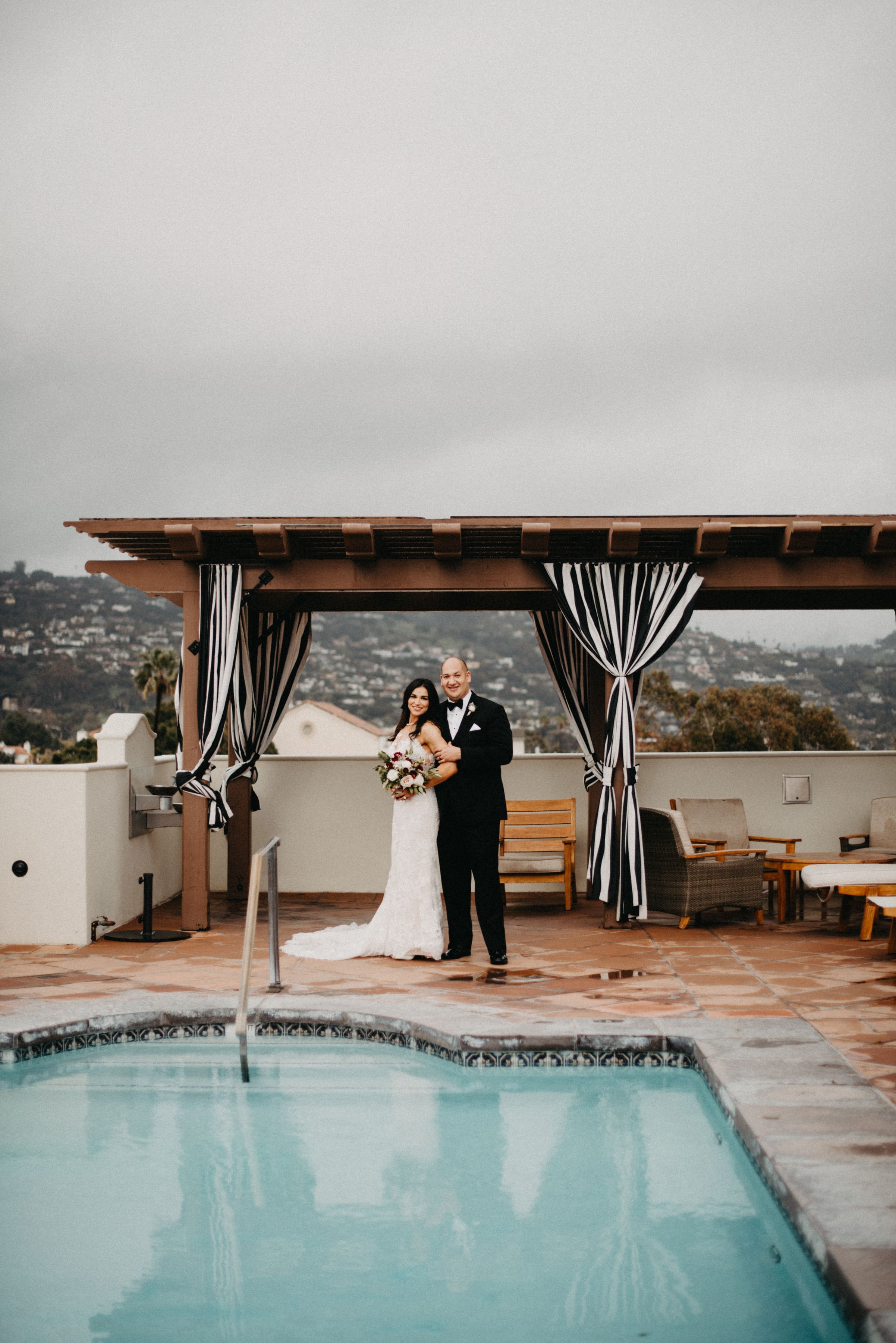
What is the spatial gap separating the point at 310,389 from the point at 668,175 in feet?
103

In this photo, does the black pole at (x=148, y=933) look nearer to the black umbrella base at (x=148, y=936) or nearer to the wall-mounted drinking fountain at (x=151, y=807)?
the black umbrella base at (x=148, y=936)

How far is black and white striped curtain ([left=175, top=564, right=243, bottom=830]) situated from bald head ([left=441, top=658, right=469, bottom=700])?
74.6 inches

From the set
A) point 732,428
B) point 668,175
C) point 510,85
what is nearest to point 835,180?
point 668,175

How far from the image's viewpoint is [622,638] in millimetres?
8047

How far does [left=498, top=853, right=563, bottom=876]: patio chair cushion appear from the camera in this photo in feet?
29.1

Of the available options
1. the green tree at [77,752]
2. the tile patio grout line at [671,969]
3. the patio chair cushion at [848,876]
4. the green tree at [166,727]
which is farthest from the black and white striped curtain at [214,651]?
the green tree at [166,727]

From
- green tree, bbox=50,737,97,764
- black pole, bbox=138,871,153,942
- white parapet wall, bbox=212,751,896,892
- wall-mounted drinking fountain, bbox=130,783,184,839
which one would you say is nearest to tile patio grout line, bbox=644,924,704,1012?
white parapet wall, bbox=212,751,896,892

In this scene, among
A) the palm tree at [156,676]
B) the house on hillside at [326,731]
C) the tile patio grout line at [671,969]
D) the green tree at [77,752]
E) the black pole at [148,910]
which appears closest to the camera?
the tile patio grout line at [671,969]

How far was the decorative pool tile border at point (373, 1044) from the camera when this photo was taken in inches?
188

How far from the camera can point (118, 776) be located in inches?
322

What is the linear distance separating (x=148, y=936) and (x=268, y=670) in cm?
307

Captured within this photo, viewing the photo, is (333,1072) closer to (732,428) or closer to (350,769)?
(350,769)

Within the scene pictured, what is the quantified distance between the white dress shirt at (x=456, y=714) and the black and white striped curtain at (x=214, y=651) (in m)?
1.89

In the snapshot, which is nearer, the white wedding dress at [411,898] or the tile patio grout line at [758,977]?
the tile patio grout line at [758,977]
